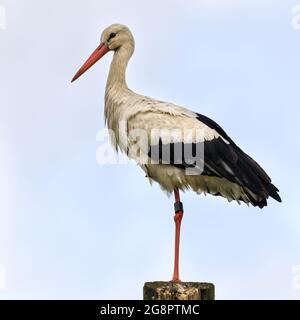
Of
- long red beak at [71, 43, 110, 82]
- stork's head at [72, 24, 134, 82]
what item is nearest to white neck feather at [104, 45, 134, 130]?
stork's head at [72, 24, 134, 82]

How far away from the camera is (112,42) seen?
9.05 metres

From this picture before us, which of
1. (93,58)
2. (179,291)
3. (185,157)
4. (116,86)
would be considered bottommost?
(179,291)

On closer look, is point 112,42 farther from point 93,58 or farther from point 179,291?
point 179,291

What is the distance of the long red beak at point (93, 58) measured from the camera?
9062 mm

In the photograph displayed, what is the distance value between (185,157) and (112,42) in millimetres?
1602

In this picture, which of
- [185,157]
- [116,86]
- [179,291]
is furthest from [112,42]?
[179,291]

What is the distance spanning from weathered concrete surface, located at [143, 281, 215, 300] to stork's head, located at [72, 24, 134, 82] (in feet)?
9.84

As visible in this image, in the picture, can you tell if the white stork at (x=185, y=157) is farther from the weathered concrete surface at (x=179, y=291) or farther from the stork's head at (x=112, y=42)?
the weathered concrete surface at (x=179, y=291)

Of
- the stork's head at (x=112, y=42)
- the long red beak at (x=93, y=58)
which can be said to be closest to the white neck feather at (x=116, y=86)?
the stork's head at (x=112, y=42)

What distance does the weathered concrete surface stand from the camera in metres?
6.75
